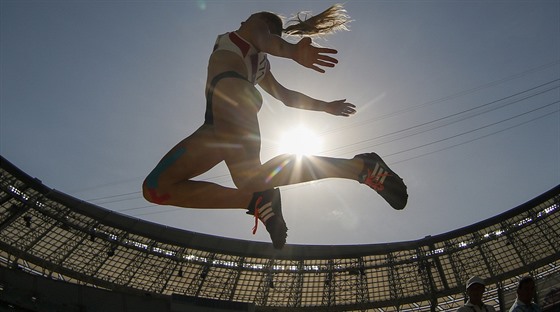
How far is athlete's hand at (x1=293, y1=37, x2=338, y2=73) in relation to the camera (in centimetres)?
332

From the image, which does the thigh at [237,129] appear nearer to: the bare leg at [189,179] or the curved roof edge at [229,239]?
the bare leg at [189,179]

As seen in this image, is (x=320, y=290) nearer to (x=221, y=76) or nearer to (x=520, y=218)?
(x=520, y=218)

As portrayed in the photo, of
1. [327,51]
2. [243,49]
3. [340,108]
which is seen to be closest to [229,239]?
[340,108]

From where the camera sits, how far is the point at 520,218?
92.4ft

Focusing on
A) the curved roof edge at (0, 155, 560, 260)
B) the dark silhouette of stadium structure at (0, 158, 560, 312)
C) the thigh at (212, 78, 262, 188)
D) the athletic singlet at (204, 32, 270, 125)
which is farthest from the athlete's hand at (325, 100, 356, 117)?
the curved roof edge at (0, 155, 560, 260)

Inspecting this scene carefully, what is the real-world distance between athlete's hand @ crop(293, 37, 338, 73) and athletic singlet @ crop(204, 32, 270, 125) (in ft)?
1.62

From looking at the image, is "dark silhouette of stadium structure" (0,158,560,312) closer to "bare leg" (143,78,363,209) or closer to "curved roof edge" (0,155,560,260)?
"curved roof edge" (0,155,560,260)

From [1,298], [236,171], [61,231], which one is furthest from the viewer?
[61,231]

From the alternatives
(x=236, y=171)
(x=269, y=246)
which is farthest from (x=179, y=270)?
(x=236, y=171)

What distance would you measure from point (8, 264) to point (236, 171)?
28.9m

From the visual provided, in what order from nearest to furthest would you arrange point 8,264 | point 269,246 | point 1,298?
point 1,298 < point 8,264 < point 269,246

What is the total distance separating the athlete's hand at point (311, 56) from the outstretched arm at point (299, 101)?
106cm

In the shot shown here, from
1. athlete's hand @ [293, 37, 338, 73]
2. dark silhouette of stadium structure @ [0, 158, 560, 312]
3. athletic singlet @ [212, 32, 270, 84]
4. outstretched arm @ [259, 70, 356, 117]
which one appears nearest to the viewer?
athlete's hand @ [293, 37, 338, 73]

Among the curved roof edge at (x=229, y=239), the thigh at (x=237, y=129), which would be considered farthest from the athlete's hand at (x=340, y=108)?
the curved roof edge at (x=229, y=239)
